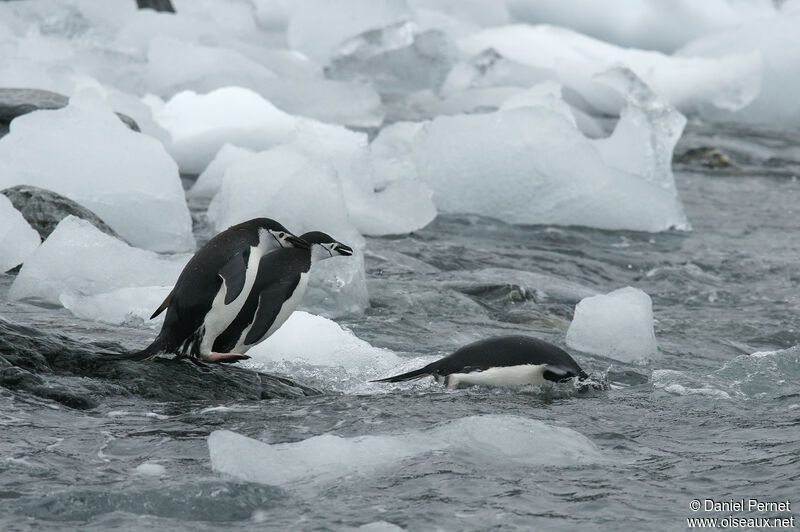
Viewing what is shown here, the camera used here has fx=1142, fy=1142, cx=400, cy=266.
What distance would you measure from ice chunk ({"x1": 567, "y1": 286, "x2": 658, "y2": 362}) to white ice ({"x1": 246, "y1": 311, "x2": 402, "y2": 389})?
1.19 m

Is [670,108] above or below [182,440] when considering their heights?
above

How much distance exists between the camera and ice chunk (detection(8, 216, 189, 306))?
5539mm

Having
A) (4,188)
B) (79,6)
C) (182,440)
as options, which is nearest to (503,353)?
(182,440)

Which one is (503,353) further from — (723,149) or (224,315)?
(723,149)

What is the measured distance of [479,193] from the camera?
904cm

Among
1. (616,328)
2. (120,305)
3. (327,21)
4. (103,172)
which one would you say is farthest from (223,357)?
(327,21)

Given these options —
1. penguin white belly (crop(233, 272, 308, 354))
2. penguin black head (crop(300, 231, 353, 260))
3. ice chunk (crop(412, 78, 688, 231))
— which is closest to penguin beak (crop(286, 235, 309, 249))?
penguin black head (crop(300, 231, 353, 260))

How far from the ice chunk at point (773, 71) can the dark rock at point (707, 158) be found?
2650 mm

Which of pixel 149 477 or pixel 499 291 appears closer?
pixel 149 477

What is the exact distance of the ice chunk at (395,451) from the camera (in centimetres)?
313

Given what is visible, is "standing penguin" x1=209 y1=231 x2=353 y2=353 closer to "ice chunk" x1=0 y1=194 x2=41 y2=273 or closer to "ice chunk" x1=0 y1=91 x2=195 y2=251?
"ice chunk" x1=0 y1=194 x2=41 y2=273

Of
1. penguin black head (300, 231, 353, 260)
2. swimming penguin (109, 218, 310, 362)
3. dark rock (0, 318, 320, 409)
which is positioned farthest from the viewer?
penguin black head (300, 231, 353, 260)

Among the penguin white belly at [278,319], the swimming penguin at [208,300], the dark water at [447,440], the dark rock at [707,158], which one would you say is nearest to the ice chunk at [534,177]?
the dark water at [447,440]

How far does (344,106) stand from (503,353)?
8868 mm
